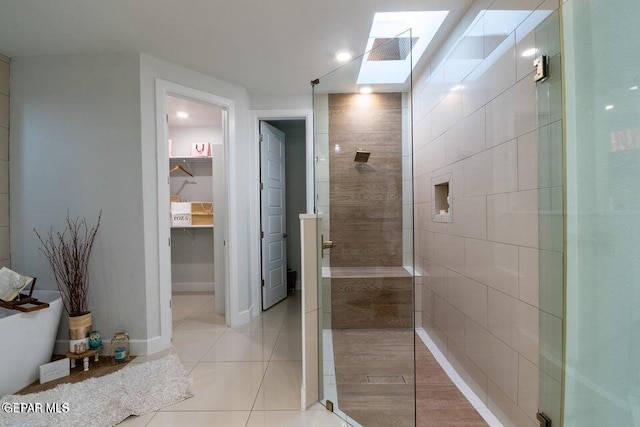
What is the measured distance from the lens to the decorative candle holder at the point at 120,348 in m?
2.23

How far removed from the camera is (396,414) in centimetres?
149

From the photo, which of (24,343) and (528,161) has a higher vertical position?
(528,161)

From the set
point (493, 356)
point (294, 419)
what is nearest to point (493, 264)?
point (493, 356)

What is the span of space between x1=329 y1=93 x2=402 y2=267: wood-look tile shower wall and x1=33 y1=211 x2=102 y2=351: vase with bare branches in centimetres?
215

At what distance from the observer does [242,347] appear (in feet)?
8.38

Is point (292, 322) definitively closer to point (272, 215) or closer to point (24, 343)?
point (272, 215)

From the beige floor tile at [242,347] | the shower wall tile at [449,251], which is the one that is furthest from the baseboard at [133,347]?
the shower wall tile at [449,251]

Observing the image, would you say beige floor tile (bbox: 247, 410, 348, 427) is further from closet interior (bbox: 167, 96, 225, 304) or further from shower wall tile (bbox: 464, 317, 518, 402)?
closet interior (bbox: 167, 96, 225, 304)

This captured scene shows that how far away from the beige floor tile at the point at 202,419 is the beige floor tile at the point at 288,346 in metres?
0.69

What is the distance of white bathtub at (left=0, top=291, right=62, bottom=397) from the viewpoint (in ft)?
6.02

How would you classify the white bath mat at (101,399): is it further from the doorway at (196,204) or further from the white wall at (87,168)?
the doorway at (196,204)

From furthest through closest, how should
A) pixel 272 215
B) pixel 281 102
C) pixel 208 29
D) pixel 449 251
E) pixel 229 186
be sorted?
pixel 272 215
pixel 281 102
pixel 229 186
pixel 449 251
pixel 208 29

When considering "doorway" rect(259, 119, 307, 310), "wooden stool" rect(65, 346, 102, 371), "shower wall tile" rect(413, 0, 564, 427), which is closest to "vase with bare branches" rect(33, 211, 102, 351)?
"wooden stool" rect(65, 346, 102, 371)

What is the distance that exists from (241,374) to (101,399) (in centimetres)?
88
